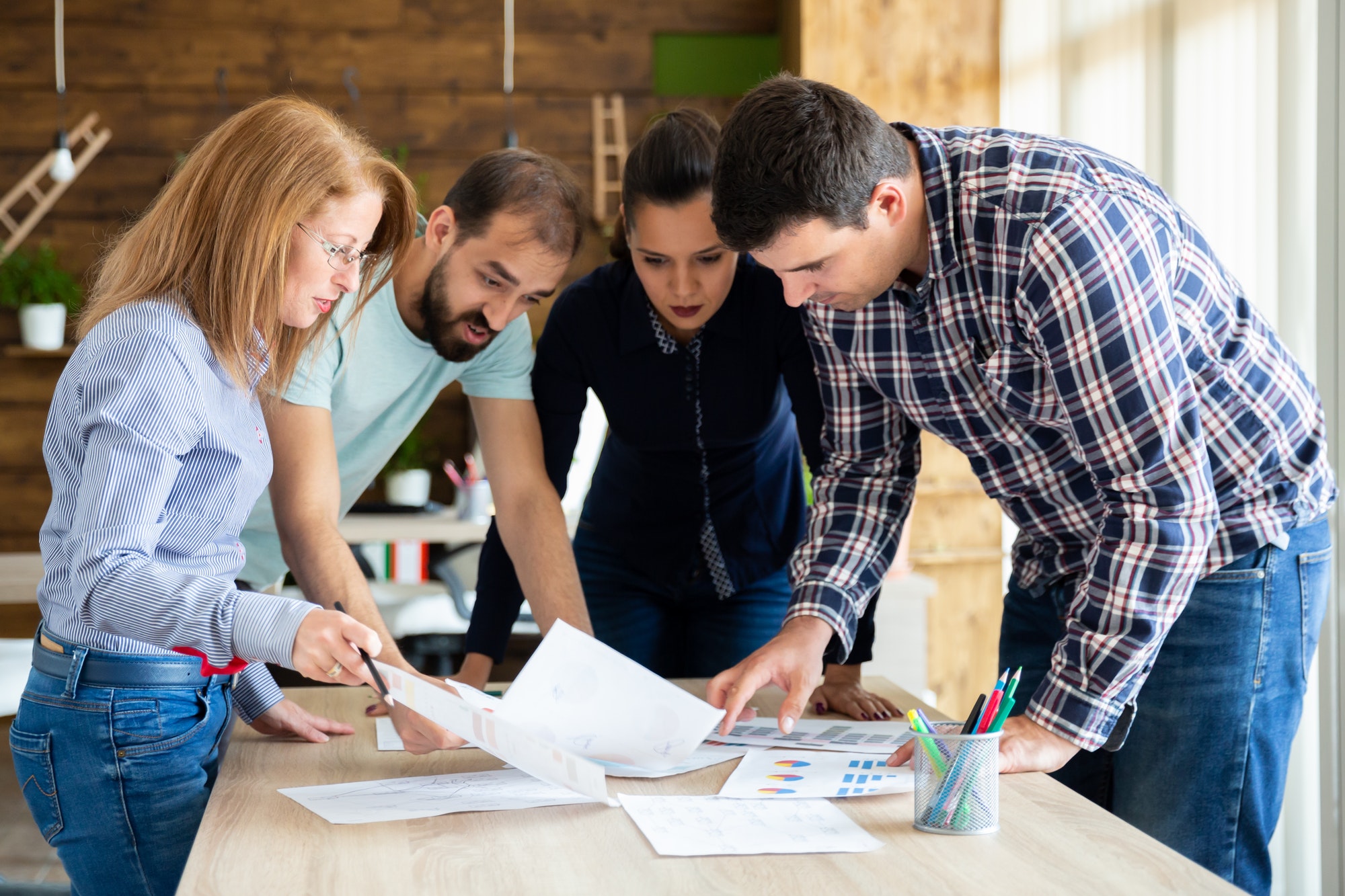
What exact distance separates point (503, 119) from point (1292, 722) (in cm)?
397

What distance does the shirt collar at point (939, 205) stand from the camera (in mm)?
1284

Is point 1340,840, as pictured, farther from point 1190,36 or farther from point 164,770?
point 164,770

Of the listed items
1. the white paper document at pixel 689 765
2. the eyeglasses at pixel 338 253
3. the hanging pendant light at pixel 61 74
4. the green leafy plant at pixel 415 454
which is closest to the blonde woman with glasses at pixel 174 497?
the eyeglasses at pixel 338 253

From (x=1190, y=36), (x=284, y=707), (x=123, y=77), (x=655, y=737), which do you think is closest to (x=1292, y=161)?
(x=1190, y=36)

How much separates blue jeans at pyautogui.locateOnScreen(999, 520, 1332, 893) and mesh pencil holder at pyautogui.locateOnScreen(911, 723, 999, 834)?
45cm

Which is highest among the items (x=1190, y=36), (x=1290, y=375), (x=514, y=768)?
(x=1190, y=36)

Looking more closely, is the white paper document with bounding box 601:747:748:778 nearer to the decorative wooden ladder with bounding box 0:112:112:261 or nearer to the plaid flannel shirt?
the plaid flannel shirt

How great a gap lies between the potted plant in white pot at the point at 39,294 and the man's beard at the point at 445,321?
3193 mm

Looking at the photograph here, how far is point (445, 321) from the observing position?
5.38ft

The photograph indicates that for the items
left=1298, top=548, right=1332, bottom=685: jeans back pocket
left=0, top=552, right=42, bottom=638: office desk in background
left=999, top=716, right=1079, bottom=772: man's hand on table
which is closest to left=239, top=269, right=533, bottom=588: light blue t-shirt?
left=999, top=716, right=1079, bottom=772: man's hand on table

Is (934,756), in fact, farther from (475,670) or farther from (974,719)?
(475,670)

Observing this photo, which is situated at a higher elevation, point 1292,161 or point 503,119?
point 503,119

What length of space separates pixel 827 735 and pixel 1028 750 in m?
0.24

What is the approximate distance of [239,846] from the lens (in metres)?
0.97
